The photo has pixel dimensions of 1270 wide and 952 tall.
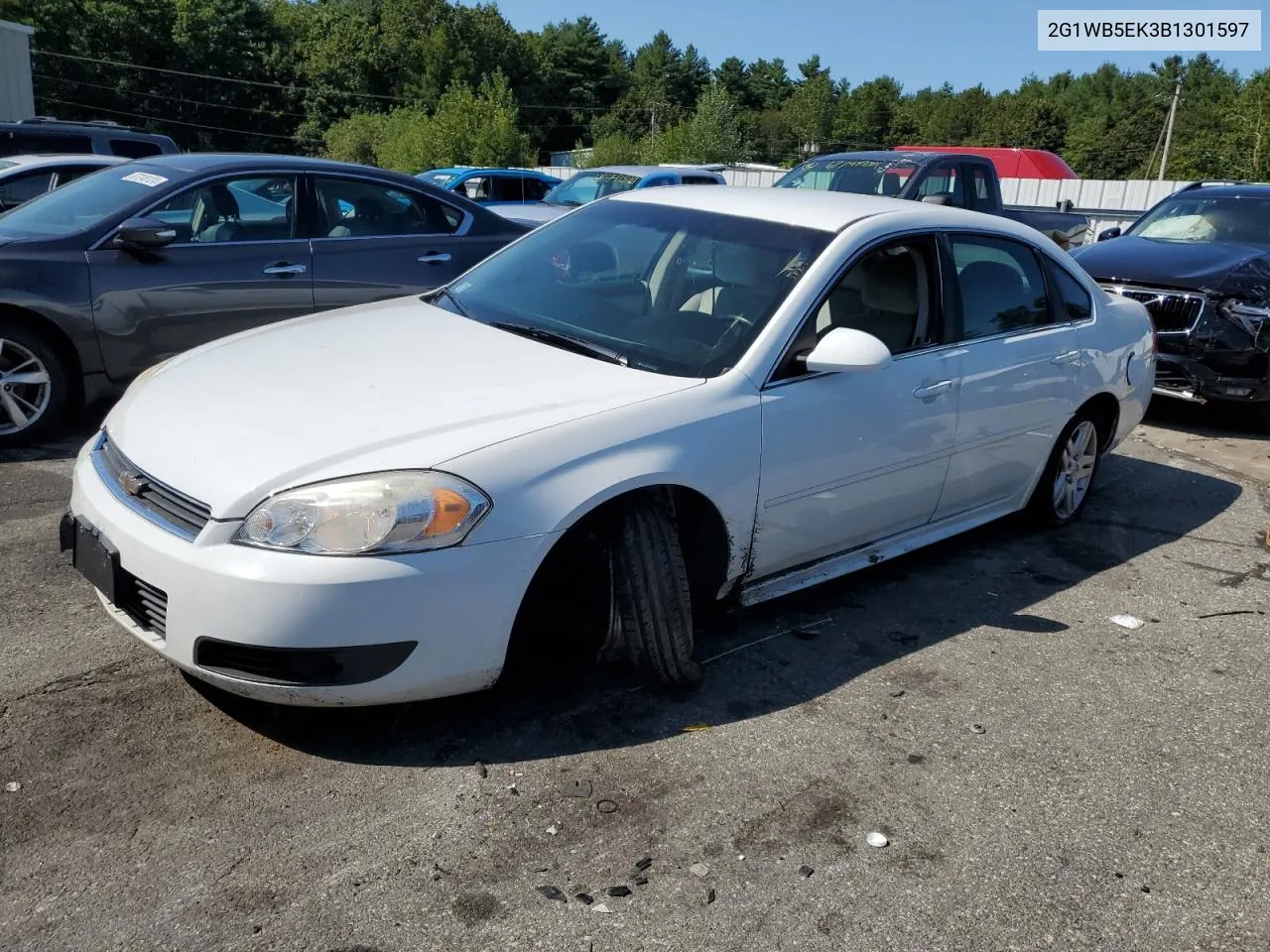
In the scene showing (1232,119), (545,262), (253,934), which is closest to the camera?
(253,934)

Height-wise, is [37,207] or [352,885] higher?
[37,207]

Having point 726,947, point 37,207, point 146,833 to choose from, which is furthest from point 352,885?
point 37,207

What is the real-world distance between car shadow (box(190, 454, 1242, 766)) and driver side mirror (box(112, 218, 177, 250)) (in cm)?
323

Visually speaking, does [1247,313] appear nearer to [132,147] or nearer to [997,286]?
[997,286]

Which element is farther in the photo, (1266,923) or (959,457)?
(959,457)

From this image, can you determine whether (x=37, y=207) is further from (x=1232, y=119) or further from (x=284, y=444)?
(x=1232, y=119)

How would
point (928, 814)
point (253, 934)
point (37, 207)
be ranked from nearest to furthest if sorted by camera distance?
point (253, 934) → point (928, 814) → point (37, 207)

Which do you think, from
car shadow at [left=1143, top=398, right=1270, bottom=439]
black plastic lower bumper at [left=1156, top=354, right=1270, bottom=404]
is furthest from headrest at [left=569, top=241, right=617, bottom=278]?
car shadow at [left=1143, top=398, right=1270, bottom=439]

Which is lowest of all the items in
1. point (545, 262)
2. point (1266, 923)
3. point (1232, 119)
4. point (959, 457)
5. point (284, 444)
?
point (1266, 923)

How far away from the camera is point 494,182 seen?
19.3 metres

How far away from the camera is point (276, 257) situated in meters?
6.35

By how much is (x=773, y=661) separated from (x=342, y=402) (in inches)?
66.8

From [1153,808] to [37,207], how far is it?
247 inches

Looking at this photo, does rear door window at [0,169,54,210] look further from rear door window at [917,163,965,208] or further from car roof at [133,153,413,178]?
rear door window at [917,163,965,208]
